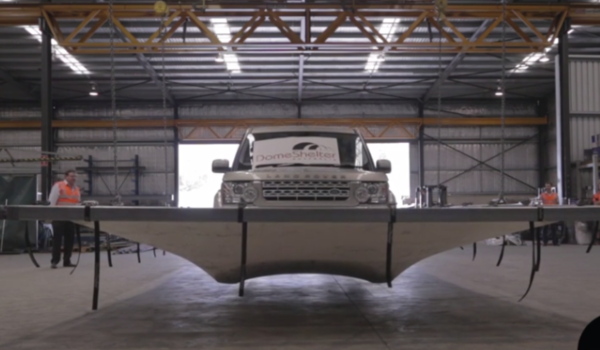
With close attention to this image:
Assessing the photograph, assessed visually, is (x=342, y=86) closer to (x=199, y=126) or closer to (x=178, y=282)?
(x=199, y=126)

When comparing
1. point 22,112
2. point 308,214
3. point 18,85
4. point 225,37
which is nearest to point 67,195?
point 308,214

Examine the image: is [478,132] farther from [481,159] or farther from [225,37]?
[225,37]

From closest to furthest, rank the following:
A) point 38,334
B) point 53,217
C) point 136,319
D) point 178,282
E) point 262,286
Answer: point 53,217 < point 38,334 < point 136,319 < point 262,286 < point 178,282

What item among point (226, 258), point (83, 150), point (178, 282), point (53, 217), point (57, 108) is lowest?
point (178, 282)

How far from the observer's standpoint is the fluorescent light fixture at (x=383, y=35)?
17422 millimetres

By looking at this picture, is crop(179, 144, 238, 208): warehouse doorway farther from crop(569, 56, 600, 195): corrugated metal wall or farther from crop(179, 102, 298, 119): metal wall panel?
crop(569, 56, 600, 195): corrugated metal wall

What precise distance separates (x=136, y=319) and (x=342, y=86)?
20095 mm

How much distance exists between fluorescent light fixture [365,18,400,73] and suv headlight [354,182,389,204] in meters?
12.6

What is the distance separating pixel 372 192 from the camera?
556cm

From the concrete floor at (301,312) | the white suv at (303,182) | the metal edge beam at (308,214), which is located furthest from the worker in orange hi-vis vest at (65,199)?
the metal edge beam at (308,214)

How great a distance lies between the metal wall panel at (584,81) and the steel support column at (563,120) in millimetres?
1354

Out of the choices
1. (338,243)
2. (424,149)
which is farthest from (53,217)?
(424,149)

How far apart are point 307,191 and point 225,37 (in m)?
14.1

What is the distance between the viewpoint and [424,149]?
85.0ft
